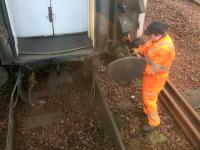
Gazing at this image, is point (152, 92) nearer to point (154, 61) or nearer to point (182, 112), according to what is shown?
point (154, 61)

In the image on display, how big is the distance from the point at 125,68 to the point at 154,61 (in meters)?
0.49

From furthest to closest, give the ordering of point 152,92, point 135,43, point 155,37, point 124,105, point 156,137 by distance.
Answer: point 124,105 < point 135,43 < point 156,137 < point 152,92 < point 155,37

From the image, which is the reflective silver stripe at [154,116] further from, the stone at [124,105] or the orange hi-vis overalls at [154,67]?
the stone at [124,105]

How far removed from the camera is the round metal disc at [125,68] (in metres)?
4.45

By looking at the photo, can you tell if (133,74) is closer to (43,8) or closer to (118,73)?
(118,73)

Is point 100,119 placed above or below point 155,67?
below

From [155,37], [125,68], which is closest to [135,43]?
[155,37]

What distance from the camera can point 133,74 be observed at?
4699mm

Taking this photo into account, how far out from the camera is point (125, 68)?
15.0 feet

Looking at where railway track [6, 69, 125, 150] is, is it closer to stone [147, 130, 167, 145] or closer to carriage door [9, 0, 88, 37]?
stone [147, 130, 167, 145]

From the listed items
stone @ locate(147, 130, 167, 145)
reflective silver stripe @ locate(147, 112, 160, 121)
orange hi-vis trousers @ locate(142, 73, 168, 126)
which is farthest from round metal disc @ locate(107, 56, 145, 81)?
stone @ locate(147, 130, 167, 145)

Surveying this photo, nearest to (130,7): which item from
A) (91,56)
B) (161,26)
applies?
(161,26)

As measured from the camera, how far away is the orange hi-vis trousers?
4801mm

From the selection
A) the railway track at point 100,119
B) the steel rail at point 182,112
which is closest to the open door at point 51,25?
the railway track at point 100,119
